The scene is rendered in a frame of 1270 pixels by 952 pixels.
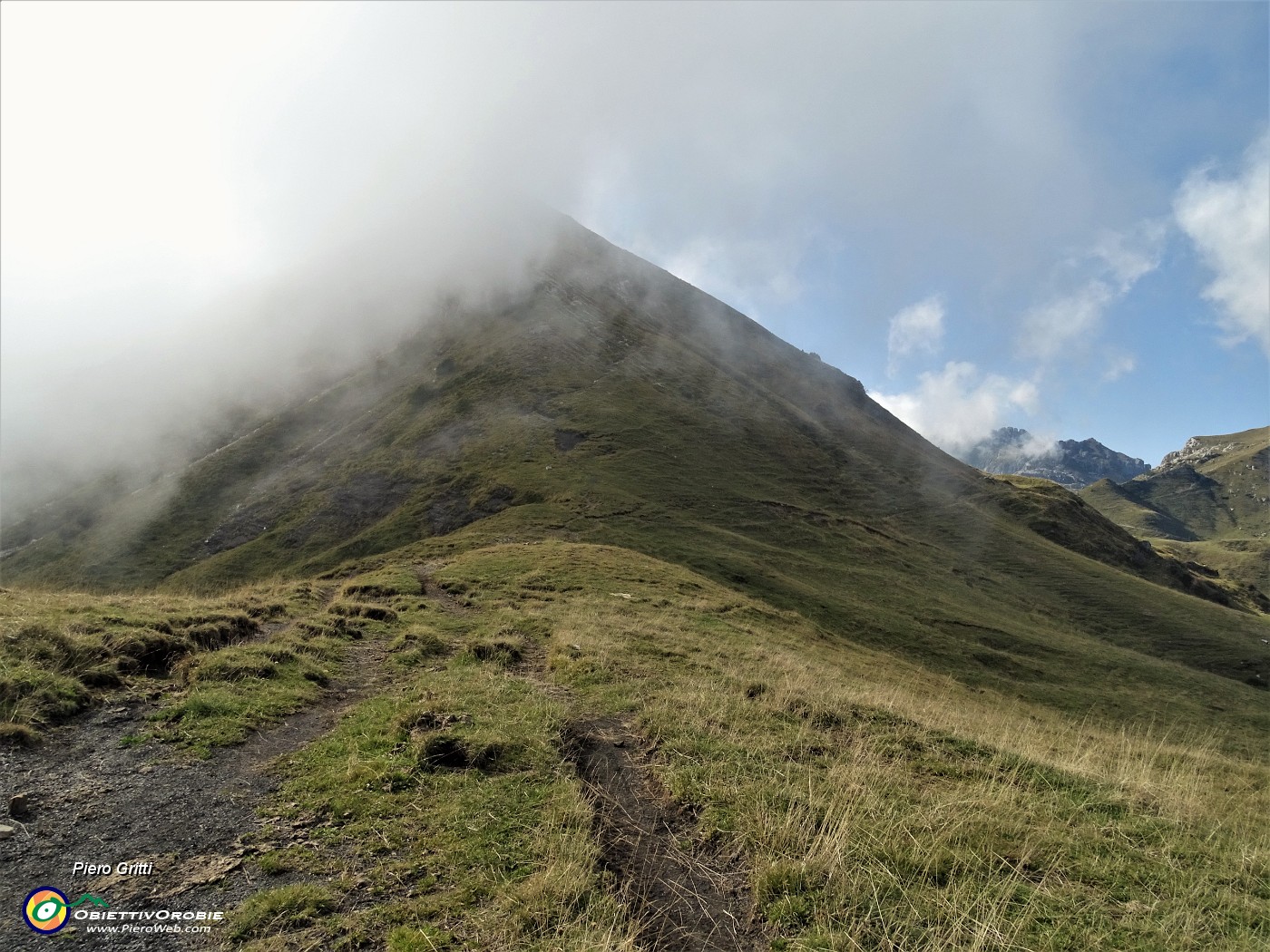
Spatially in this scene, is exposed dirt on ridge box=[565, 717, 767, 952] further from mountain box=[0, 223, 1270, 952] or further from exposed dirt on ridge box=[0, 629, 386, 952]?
exposed dirt on ridge box=[0, 629, 386, 952]

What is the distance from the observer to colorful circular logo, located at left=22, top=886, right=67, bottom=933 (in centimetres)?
591

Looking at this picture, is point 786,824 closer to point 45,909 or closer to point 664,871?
point 664,871

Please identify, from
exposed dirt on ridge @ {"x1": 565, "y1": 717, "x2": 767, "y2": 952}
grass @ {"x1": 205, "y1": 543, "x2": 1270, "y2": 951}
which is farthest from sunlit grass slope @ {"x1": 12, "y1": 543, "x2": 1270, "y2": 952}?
exposed dirt on ridge @ {"x1": 565, "y1": 717, "x2": 767, "y2": 952}

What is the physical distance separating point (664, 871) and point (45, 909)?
6.53m

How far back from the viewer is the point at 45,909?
6.12m

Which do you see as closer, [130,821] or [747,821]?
[130,821]

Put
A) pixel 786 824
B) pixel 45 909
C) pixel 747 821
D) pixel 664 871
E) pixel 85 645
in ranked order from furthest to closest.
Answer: pixel 85 645
pixel 747 821
pixel 786 824
pixel 664 871
pixel 45 909

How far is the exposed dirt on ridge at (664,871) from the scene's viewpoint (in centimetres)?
625

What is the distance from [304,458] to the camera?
9575cm

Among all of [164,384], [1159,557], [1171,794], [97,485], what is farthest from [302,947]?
[164,384]

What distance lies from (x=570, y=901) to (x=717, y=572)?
155ft

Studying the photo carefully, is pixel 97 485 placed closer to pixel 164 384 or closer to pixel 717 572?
pixel 164 384

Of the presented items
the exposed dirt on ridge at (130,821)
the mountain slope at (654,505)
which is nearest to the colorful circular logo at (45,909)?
the exposed dirt on ridge at (130,821)

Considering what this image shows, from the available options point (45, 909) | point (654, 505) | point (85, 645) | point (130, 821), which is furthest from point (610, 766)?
point (654, 505)
